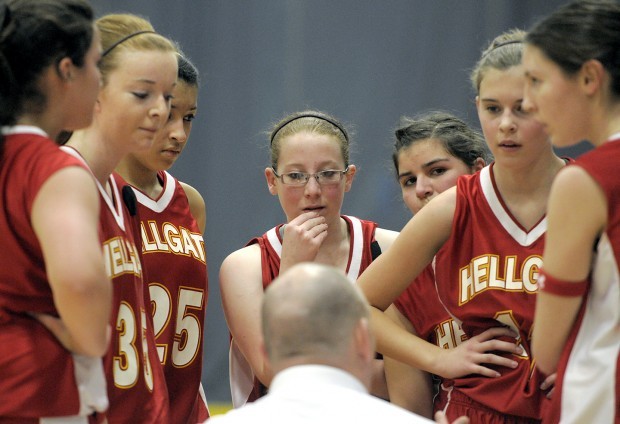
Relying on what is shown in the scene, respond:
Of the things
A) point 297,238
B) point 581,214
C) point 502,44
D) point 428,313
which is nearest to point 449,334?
point 428,313

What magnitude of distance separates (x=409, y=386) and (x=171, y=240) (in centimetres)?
107

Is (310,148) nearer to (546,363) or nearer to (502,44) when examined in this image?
(502,44)

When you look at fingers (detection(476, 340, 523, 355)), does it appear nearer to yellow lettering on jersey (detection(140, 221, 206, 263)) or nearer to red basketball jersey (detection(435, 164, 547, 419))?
red basketball jersey (detection(435, 164, 547, 419))

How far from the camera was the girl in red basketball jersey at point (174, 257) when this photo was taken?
3498 millimetres

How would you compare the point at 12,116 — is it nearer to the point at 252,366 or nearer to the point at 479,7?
the point at 252,366

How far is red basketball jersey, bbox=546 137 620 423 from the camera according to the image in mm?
2178

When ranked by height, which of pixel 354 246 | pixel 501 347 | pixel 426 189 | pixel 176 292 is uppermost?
pixel 426 189

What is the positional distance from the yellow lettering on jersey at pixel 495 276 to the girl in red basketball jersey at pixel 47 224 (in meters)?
1.20

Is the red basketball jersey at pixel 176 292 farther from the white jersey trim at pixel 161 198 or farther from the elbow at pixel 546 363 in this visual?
the elbow at pixel 546 363

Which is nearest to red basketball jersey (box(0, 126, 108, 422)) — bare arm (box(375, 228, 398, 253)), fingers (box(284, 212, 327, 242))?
fingers (box(284, 212, 327, 242))

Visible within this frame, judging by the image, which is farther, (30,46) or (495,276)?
(495,276)

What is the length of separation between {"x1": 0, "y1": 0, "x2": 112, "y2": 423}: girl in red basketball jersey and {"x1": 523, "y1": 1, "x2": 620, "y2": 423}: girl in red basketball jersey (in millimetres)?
1102

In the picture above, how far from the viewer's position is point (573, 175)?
217 centimetres

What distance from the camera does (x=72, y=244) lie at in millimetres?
2076
